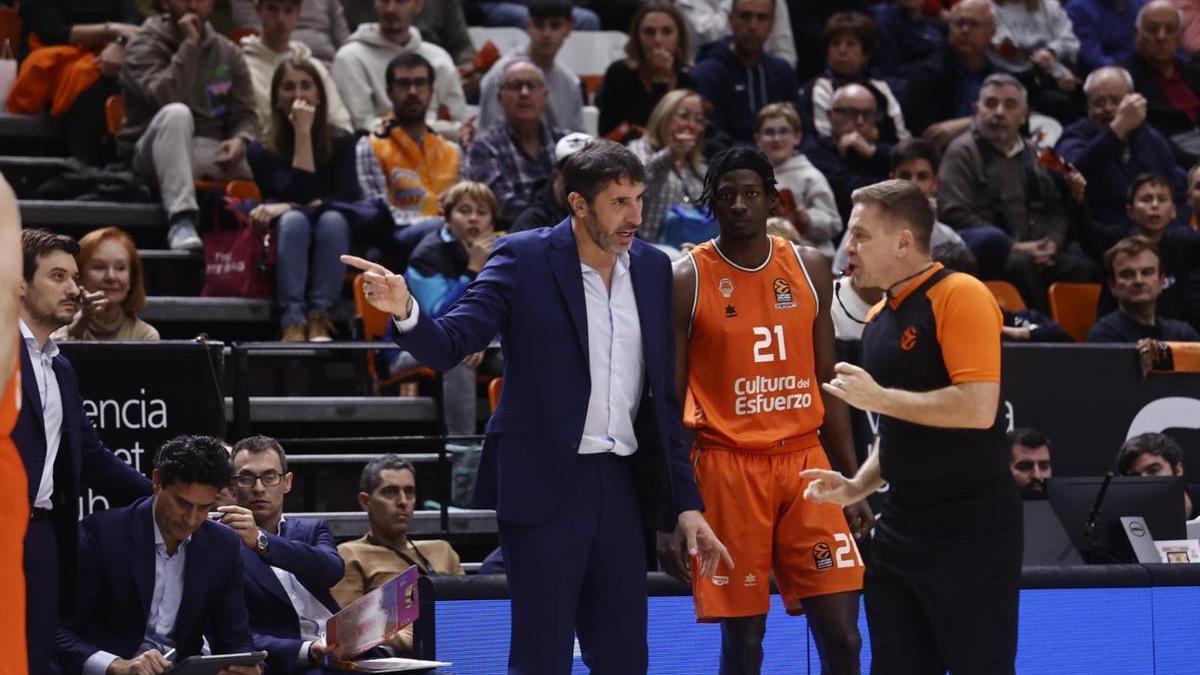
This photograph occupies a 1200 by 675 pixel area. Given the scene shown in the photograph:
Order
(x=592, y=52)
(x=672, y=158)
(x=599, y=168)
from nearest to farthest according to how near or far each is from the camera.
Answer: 1. (x=599, y=168)
2. (x=672, y=158)
3. (x=592, y=52)

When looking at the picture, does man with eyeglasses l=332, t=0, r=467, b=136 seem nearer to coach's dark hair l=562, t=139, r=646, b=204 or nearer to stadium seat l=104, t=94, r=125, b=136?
stadium seat l=104, t=94, r=125, b=136

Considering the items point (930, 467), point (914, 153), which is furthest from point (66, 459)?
point (914, 153)

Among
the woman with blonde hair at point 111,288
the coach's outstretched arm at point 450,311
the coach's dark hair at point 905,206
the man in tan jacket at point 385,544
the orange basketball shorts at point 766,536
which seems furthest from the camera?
the woman with blonde hair at point 111,288

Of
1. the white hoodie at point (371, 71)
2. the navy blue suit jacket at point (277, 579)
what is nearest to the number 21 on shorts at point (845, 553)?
the navy blue suit jacket at point (277, 579)

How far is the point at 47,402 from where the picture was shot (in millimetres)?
5879

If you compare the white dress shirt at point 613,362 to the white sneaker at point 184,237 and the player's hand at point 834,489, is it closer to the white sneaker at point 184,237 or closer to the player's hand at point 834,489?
the player's hand at point 834,489

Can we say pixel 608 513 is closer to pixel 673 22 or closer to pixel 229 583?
pixel 229 583

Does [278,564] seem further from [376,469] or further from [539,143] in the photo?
[539,143]

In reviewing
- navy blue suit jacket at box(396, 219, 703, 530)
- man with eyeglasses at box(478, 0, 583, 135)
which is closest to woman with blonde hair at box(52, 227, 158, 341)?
navy blue suit jacket at box(396, 219, 703, 530)

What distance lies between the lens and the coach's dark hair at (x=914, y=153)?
35.7 feet

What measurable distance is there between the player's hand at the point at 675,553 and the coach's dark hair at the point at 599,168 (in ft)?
3.67

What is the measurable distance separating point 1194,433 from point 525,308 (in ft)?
16.5

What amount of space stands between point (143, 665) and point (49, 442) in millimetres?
805

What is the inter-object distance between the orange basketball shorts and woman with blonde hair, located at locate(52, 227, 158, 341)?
10.1 ft
